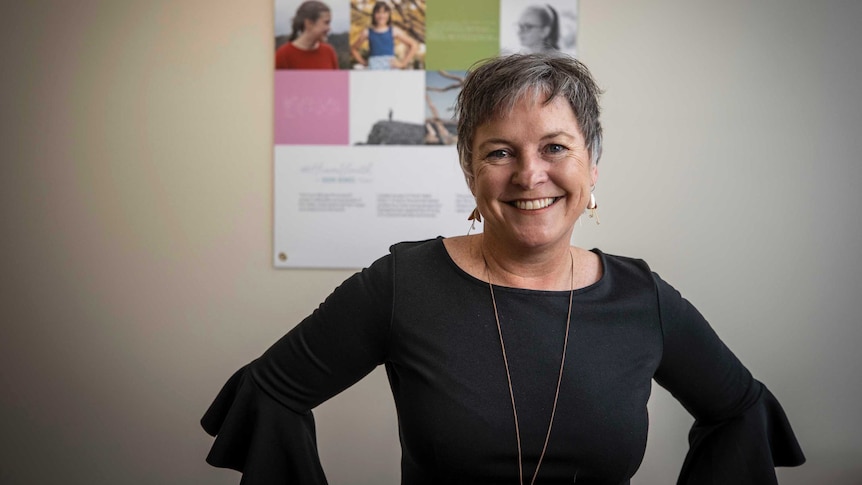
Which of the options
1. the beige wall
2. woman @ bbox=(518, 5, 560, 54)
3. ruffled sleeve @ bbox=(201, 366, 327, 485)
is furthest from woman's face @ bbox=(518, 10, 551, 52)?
ruffled sleeve @ bbox=(201, 366, 327, 485)

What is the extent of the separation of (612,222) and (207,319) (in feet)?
4.71

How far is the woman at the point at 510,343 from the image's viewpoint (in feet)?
3.91

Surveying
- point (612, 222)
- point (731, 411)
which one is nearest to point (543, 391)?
point (731, 411)

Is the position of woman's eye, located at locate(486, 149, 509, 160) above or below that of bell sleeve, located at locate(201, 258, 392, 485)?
above

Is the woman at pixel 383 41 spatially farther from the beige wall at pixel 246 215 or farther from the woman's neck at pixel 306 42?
the beige wall at pixel 246 215

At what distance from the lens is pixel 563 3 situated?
2271 millimetres

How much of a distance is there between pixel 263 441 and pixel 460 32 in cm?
153

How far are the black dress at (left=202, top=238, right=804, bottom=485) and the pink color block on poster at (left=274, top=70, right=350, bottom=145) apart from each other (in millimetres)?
1112

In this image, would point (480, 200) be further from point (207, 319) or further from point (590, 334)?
point (207, 319)

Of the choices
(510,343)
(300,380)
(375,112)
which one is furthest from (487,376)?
(375,112)

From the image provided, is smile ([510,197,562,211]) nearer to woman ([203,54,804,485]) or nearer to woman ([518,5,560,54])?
woman ([203,54,804,485])

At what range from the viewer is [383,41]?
7.57ft

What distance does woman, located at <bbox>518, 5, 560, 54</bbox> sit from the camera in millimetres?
2273

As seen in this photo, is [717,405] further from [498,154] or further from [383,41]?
[383,41]
